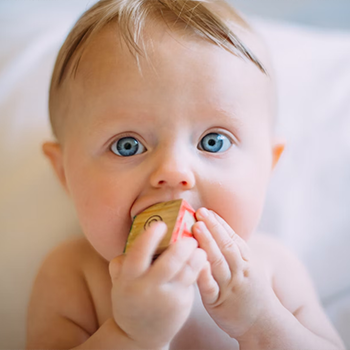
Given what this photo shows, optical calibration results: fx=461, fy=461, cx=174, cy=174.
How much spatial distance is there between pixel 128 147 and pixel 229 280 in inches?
12.0

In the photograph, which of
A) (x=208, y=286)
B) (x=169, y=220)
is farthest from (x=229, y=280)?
(x=169, y=220)

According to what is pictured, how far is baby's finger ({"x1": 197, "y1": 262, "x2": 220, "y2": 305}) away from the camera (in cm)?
74

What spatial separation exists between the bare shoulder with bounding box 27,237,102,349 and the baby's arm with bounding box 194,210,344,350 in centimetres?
34

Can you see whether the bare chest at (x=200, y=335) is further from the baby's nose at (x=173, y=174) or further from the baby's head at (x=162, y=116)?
the baby's nose at (x=173, y=174)

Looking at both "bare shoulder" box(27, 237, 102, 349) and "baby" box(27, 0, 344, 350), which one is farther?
"bare shoulder" box(27, 237, 102, 349)

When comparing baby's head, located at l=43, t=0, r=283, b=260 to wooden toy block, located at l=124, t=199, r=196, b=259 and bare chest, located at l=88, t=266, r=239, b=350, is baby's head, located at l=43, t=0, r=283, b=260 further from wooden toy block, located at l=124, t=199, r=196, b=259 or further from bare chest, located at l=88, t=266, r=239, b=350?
bare chest, located at l=88, t=266, r=239, b=350

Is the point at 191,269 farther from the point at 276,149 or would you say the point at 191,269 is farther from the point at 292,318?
the point at 276,149

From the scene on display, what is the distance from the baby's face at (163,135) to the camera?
0.82 m

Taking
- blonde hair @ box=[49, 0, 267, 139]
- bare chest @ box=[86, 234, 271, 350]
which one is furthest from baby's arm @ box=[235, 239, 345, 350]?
blonde hair @ box=[49, 0, 267, 139]

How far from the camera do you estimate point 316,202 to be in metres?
1.33

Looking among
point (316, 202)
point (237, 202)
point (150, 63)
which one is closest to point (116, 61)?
point (150, 63)

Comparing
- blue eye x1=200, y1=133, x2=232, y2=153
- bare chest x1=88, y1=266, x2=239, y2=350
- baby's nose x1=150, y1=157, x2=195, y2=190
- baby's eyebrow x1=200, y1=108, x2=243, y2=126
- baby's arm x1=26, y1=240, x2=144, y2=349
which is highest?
baby's eyebrow x1=200, y1=108, x2=243, y2=126

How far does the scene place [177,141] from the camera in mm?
822

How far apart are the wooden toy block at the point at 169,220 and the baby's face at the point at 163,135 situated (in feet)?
0.14
